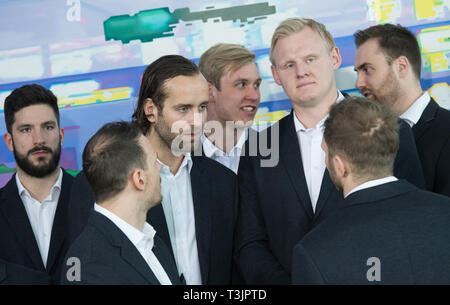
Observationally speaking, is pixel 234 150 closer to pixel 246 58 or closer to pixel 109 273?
pixel 246 58

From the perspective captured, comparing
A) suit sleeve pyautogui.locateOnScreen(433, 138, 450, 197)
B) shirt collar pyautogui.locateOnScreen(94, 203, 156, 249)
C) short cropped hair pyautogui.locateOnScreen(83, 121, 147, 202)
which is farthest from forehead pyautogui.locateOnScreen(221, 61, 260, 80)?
shirt collar pyautogui.locateOnScreen(94, 203, 156, 249)

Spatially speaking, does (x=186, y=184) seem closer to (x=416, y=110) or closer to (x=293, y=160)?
(x=293, y=160)

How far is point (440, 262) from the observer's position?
1667 mm

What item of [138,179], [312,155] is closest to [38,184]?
[138,179]

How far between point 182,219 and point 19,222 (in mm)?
1066

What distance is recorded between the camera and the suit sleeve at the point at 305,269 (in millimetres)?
1643

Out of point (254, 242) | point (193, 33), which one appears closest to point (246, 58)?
point (193, 33)

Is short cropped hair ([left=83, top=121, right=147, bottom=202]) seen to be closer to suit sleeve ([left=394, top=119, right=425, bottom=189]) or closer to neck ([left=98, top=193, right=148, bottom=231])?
neck ([left=98, top=193, right=148, bottom=231])

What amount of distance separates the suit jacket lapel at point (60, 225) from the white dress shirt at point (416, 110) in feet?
6.49

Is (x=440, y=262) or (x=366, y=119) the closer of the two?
(x=440, y=262)

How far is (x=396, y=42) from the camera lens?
3.41m

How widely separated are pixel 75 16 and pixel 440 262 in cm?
309

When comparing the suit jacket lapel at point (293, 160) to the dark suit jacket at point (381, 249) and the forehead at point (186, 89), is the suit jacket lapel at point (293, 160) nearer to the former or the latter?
the forehead at point (186, 89)

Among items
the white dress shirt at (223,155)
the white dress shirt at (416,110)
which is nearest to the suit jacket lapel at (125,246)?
the white dress shirt at (223,155)
